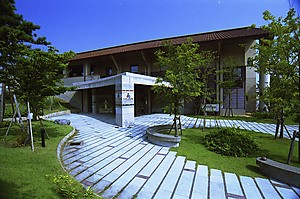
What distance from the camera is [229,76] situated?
12945 millimetres

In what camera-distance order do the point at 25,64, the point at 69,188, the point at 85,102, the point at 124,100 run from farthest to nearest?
the point at 85,102
the point at 124,100
the point at 25,64
the point at 69,188

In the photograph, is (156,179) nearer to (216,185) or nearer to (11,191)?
(216,185)

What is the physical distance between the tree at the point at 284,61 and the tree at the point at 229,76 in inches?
292

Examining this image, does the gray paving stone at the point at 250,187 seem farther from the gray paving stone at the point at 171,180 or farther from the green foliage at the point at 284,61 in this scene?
the green foliage at the point at 284,61

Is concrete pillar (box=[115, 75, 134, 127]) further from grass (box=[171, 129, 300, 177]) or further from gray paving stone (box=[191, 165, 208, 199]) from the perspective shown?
gray paving stone (box=[191, 165, 208, 199])

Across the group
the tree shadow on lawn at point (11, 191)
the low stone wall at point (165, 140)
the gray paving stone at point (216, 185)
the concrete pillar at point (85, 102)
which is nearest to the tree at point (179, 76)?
the low stone wall at point (165, 140)

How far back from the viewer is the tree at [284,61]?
3842mm

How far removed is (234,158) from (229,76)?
10022 mm

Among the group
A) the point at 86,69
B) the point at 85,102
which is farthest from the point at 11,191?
the point at 86,69

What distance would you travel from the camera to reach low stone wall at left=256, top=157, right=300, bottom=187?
3246mm

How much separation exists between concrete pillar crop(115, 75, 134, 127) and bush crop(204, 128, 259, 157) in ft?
15.5

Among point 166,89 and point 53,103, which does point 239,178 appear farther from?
point 53,103

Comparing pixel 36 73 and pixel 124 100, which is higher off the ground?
pixel 36 73

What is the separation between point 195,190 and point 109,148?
3223 mm
